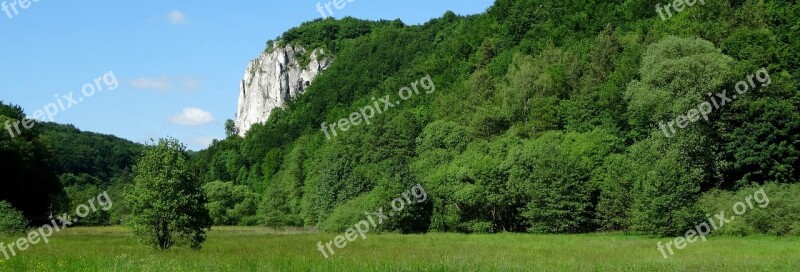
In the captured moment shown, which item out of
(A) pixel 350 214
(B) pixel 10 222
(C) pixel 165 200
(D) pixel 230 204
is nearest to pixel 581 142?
(A) pixel 350 214

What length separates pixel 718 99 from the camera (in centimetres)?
6209

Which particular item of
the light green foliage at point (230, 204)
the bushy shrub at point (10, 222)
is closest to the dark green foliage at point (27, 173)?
the bushy shrub at point (10, 222)

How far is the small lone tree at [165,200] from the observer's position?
37.4 metres

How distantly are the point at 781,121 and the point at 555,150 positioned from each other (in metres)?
19.7

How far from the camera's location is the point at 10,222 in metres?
59.8

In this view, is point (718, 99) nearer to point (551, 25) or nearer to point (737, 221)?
point (737, 221)

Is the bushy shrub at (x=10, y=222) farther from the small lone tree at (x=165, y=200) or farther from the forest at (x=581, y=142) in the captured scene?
the small lone tree at (x=165, y=200)

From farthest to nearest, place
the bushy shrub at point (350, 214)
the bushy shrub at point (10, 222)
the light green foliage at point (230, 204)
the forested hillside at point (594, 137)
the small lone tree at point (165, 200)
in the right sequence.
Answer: the light green foliage at point (230, 204) < the bushy shrub at point (350, 214) < the forested hillside at point (594, 137) < the bushy shrub at point (10, 222) < the small lone tree at point (165, 200)

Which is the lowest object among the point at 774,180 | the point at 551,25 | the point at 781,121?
the point at 774,180

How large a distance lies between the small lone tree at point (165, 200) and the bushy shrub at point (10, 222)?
88.6ft

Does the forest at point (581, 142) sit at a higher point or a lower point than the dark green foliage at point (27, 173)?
lower

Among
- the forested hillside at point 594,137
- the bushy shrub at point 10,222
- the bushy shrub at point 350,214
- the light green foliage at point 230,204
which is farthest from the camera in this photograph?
the light green foliage at point 230,204

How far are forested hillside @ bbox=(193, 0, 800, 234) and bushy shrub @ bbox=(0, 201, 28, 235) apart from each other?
25.5 meters

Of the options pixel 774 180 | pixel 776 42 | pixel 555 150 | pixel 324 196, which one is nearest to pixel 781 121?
pixel 774 180
